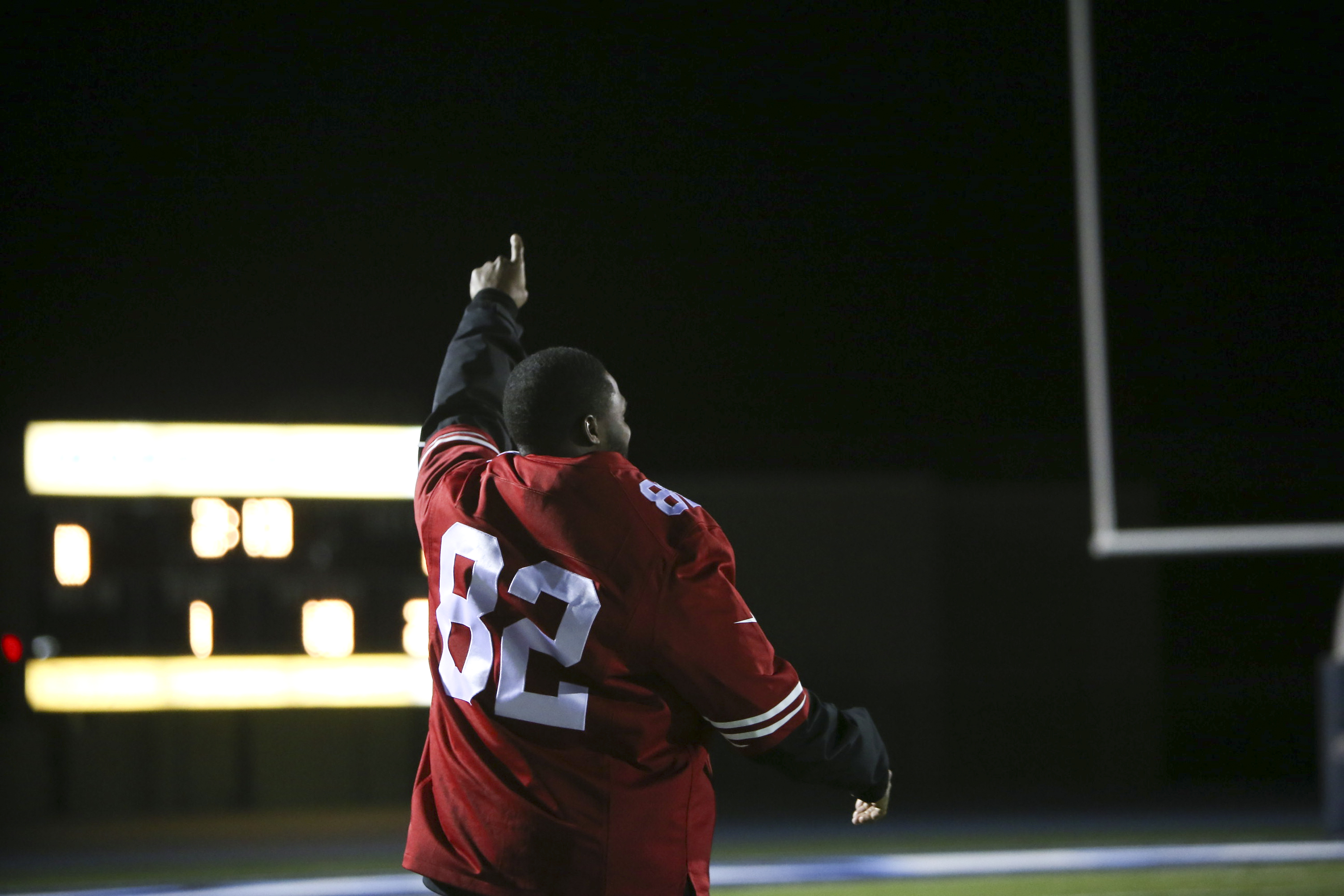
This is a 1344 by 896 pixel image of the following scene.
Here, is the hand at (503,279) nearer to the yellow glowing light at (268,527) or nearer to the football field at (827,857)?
the football field at (827,857)

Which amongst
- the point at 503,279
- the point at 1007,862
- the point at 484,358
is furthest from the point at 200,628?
the point at 484,358

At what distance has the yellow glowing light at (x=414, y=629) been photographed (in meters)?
5.68

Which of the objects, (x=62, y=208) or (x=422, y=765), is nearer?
(x=422, y=765)

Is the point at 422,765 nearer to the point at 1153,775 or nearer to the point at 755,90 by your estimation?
the point at 755,90

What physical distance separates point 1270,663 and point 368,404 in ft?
22.5

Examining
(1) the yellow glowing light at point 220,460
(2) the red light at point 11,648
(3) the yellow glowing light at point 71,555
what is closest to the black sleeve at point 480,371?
(1) the yellow glowing light at point 220,460

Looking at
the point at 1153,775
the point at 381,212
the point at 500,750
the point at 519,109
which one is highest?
the point at 519,109

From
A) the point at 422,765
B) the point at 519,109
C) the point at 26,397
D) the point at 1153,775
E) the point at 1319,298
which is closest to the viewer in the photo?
the point at 422,765

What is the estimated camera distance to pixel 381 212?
6469 mm

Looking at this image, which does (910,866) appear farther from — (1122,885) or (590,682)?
(590,682)

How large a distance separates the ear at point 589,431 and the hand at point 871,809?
489 mm

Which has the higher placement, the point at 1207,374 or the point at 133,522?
the point at 1207,374

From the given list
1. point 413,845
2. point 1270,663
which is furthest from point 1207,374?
point 413,845

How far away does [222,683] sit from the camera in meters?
5.55
